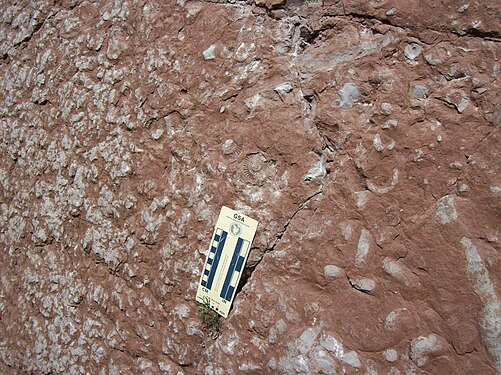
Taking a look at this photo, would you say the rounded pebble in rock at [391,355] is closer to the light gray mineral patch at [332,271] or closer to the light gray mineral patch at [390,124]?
the light gray mineral patch at [332,271]

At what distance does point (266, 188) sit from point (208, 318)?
41cm

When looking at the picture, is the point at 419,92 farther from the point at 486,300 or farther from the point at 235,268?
the point at 235,268

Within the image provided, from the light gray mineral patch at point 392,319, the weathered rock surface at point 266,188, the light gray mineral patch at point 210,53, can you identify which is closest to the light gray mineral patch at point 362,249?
the weathered rock surface at point 266,188

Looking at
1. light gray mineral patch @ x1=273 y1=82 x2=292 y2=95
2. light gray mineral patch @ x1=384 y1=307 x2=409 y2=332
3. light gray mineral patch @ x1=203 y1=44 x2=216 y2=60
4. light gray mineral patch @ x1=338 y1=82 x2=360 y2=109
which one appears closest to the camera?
light gray mineral patch @ x1=384 y1=307 x2=409 y2=332

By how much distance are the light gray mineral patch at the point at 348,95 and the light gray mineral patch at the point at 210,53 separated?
457 millimetres

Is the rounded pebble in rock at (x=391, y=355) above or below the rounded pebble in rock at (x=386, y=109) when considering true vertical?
below

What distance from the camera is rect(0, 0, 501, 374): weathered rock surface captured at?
134 cm

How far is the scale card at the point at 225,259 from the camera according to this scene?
5.17 feet

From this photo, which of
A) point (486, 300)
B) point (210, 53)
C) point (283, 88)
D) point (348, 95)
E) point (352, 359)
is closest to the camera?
point (486, 300)

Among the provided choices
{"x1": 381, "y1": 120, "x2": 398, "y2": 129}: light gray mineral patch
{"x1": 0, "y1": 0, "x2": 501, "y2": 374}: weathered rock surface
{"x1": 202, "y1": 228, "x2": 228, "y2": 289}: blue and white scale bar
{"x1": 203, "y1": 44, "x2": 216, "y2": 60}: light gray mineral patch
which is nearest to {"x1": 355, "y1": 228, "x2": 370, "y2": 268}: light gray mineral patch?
{"x1": 0, "y1": 0, "x2": 501, "y2": 374}: weathered rock surface

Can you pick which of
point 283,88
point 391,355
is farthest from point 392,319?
point 283,88

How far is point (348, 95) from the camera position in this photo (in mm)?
1506

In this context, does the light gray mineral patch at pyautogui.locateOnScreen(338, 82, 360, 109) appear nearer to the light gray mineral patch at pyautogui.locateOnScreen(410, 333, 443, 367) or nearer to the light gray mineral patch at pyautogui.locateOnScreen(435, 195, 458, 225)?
the light gray mineral patch at pyautogui.locateOnScreen(435, 195, 458, 225)

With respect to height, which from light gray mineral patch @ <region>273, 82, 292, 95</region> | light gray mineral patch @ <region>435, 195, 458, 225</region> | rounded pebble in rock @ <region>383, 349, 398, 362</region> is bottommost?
rounded pebble in rock @ <region>383, 349, 398, 362</region>
